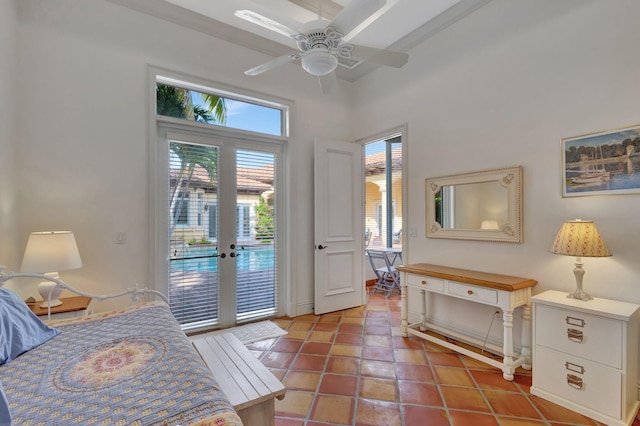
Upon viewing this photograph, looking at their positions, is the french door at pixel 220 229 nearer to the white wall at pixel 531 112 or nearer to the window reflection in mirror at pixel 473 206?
the white wall at pixel 531 112

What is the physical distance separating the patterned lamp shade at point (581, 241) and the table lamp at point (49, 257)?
347cm

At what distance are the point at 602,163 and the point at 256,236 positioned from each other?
127 inches

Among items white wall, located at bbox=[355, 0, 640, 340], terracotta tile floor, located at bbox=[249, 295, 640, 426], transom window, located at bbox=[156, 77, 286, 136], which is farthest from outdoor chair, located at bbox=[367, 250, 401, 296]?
transom window, located at bbox=[156, 77, 286, 136]

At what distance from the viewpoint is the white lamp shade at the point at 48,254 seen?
205 cm

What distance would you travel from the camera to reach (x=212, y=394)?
1054 mm

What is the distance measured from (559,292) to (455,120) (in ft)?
5.89

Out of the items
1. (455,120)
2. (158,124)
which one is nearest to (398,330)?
(455,120)

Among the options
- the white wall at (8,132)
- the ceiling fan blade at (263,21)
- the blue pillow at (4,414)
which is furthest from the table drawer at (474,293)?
the white wall at (8,132)

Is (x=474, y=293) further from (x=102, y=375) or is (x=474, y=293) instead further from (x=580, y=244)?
(x=102, y=375)

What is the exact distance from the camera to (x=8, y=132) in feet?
7.21

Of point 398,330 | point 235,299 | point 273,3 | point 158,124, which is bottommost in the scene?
point 398,330

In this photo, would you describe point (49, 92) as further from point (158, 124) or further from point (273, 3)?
point (273, 3)

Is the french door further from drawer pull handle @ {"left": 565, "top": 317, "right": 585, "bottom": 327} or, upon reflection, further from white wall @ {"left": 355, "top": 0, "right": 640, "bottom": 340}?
drawer pull handle @ {"left": 565, "top": 317, "right": 585, "bottom": 327}

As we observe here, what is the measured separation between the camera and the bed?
0.94 metres
